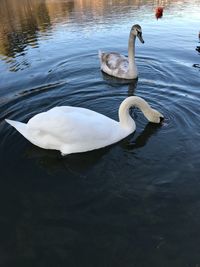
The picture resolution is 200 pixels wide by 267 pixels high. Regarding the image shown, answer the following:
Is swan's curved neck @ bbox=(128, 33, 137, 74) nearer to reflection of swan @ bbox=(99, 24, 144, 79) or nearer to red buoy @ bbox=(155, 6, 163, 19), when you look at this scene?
reflection of swan @ bbox=(99, 24, 144, 79)

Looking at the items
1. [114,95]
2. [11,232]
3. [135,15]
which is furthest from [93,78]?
[135,15]

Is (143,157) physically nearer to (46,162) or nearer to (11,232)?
(46,162)

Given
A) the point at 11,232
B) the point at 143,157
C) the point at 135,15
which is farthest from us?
the point at 135,15

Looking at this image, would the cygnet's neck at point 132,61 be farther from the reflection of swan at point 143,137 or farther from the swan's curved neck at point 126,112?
the swan's curved neck at point 126,112

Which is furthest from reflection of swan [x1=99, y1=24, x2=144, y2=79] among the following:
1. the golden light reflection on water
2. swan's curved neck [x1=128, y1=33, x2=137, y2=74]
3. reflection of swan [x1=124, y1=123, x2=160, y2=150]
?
the golden light reflection on water

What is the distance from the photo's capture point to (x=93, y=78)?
1224 cm

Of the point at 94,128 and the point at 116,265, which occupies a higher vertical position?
the point at 94,128

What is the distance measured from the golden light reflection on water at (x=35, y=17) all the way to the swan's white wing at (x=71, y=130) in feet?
32.5

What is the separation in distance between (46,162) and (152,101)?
419 cm

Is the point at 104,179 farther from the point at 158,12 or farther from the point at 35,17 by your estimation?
the point at 35,17

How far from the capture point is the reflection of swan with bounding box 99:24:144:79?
12023 mm

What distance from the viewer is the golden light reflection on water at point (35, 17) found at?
1872cm

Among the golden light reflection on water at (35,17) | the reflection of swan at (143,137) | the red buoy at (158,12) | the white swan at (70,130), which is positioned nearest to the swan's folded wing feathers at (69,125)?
the white swan at (70,130)

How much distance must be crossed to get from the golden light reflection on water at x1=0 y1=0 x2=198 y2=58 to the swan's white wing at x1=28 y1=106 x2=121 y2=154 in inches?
391
